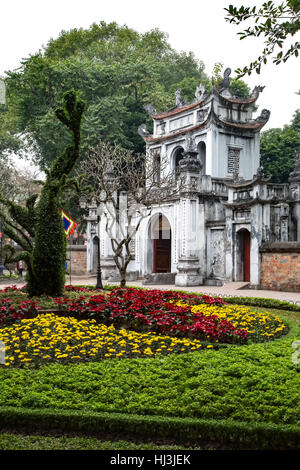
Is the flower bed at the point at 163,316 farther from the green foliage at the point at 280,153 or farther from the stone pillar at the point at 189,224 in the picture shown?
the green foliage at the point at 280,153

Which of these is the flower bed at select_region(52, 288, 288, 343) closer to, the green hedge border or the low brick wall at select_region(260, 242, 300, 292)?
the green hedge border

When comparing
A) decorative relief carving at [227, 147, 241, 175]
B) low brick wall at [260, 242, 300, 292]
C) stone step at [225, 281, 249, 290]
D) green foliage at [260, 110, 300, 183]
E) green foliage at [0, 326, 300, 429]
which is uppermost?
green foliage at [260, 110, 300, 183]

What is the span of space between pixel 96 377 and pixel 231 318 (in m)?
5.13

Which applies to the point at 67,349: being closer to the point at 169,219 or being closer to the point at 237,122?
the point at 169,219

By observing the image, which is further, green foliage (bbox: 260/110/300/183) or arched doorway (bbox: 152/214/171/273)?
green foliage (bbox: 260/110/300/183)

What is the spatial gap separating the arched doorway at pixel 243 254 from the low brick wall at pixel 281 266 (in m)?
1.59

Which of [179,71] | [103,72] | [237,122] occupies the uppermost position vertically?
[179,71]

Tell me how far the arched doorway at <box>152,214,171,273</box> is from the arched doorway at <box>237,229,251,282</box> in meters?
6.11

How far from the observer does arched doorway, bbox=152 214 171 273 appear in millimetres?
26969

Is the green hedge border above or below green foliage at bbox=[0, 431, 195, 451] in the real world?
above

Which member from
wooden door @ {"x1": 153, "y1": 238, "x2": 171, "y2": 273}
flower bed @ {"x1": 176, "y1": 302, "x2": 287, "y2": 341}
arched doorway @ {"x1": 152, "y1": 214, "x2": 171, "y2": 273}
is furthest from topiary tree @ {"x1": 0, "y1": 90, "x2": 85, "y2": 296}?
wooden door @ {"x1": 153, "y1": 238, "x2": 171, "y2": 273}

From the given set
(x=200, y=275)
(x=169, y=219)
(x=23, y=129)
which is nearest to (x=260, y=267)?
(x=200, y=275)

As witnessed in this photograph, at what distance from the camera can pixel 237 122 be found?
84.2 feet

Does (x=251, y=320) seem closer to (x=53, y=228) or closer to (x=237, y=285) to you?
(x=53, y=228)
